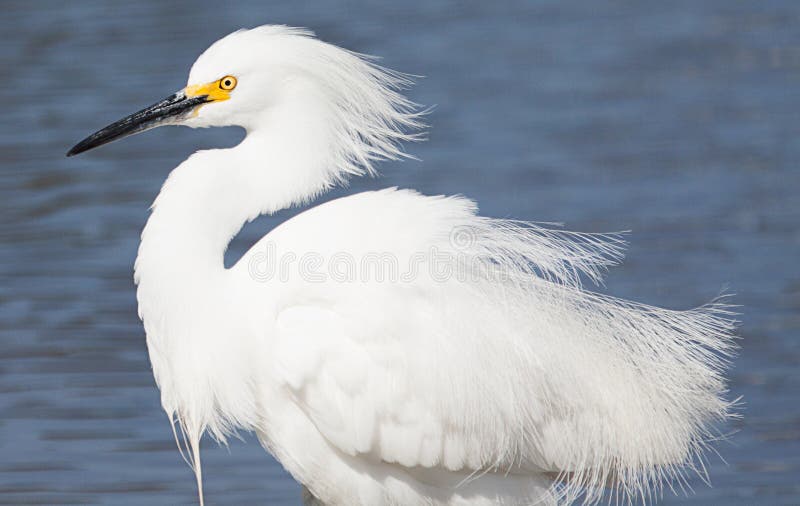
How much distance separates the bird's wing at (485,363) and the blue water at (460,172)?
1055mm

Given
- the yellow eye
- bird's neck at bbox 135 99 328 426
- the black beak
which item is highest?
the yellow eye

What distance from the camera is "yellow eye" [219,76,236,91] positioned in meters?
4.59

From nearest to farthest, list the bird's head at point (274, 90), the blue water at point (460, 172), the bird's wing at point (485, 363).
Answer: the bird's wing at point (485, 363) < the bird's head at point (274, 90) < the blue water at point (460, 172)

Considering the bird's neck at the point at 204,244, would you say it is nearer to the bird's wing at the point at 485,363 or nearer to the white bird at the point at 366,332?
the white bird at the point at 366,332

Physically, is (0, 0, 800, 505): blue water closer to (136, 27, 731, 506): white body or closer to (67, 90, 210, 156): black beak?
(136, 27, 731, 506): white body

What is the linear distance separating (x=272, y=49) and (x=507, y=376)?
1.30 metres

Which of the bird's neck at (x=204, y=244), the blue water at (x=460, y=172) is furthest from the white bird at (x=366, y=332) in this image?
the blue water at (x=460, y=172)

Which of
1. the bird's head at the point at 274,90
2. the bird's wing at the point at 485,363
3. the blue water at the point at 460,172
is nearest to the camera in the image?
the bird's wing at the point at 485,363

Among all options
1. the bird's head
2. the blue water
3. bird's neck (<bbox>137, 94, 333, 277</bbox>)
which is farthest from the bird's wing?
the blue water

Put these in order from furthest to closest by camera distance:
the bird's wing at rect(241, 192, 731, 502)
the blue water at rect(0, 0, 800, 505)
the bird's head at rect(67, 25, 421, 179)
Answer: the blue water at rect(0, 0, 800, 505) → the bird's head at rect(67, 25, 421, 179) → the bird's wing at rect(241, 192, 731, 502)

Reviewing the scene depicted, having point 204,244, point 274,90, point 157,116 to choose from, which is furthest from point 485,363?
point 157,116

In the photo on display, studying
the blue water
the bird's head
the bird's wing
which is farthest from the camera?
the blue water

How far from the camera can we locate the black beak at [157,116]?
4.66 metres

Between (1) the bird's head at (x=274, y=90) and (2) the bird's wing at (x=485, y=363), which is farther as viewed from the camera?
(1) the bird's head at (x=274, y=90)
